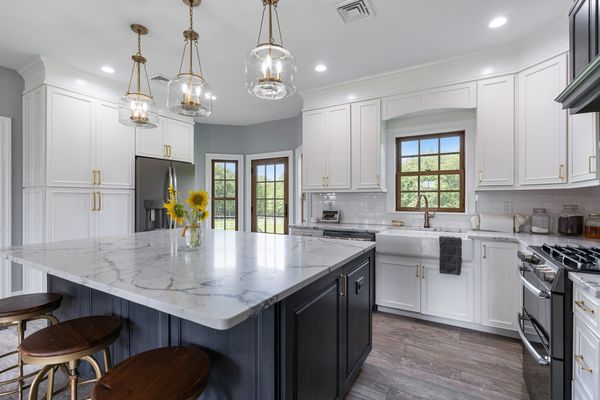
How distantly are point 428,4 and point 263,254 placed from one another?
2.25m

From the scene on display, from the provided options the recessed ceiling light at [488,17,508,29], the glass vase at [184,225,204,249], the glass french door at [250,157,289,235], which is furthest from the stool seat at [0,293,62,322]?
the recessed ceiling light at [488,17,508,29]

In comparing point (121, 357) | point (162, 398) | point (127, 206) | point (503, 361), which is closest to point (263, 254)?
point (162, 398)

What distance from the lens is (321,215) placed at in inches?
167

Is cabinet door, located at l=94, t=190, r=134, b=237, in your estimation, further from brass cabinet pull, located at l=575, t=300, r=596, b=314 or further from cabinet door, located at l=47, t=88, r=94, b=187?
brass cabinet pull, located at l=575, t=300, r=596, b=314

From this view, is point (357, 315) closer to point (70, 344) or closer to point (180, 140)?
point (70, 344)

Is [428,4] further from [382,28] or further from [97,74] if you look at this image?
[97,74]

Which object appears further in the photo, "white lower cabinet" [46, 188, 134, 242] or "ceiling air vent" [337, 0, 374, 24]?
"white lower cabinet" [46, 188, 134, 242]

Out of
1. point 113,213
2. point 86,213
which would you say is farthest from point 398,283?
point 86,213

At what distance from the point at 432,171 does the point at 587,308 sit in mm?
2518

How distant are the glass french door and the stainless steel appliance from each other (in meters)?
3.80

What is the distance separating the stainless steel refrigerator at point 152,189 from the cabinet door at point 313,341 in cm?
320

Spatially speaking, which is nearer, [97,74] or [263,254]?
[263,254]

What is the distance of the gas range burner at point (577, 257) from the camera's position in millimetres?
1359

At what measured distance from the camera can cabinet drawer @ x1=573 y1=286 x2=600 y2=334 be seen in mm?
1112
